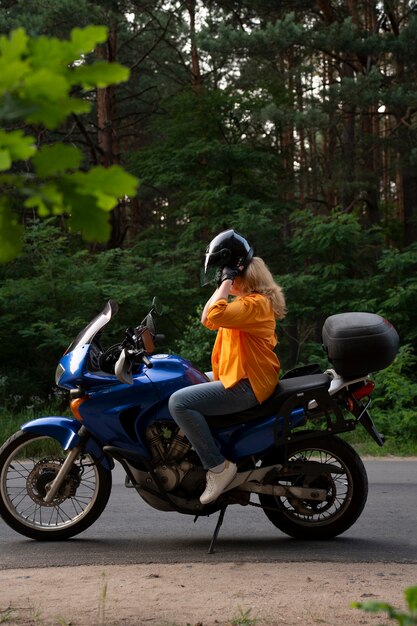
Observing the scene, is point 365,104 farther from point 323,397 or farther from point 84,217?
point 84,217

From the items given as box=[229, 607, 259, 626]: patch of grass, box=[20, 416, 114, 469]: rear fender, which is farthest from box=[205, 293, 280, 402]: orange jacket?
box=[229, 607, 259, 626]: patch of grass

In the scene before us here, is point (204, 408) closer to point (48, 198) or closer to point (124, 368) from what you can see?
point (124, 368)

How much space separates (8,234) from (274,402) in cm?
450

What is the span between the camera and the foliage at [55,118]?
1.60 m

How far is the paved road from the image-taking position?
6.05 meters

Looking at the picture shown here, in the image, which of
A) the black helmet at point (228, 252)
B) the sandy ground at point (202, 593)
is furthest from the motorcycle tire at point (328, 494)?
the black helmet at point (228, 252)

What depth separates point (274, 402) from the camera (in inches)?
243

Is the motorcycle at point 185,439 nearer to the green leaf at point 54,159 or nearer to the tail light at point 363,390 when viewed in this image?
the tail light at point 363,390

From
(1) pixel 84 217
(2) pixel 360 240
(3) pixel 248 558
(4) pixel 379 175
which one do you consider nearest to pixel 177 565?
(3) pixel 248 558

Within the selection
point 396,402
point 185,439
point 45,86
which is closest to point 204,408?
point 185,439

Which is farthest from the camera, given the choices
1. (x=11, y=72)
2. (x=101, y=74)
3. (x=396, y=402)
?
(x=396, y=402)

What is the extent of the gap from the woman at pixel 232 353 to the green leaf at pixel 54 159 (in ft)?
13.9

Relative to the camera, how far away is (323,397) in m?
6.25

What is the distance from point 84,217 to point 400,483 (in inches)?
310
